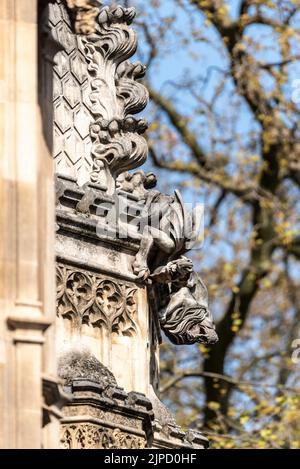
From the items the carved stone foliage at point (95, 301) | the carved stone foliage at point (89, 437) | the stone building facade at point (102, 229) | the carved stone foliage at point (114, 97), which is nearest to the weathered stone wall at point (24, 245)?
the stone building facade at point (102, 229)

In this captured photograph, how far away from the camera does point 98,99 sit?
79.7 feet

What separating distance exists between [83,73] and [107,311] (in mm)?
2574

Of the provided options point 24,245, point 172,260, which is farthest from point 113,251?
point 24,245

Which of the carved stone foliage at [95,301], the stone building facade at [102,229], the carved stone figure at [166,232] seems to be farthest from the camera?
the carved stone figure at [166,232]

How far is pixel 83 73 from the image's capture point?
24.3m

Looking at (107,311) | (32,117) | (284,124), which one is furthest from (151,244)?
(284,124)

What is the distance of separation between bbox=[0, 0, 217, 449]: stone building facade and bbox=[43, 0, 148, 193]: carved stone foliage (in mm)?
14

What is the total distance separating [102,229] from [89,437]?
98.3 inches

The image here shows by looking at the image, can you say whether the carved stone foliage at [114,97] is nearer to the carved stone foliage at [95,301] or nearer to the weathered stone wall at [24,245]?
the carved stone foliage at [95,301]

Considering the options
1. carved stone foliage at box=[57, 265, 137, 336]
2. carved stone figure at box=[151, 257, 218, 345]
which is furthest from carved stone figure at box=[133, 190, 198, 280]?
carved stone figure at box=[151, 257, 218, 345]

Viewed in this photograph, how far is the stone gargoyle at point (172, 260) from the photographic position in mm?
23734

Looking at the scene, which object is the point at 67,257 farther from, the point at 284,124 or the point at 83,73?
the point at 284,124

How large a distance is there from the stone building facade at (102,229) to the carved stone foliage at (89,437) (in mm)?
17

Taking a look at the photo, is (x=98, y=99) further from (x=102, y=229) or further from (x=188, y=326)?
(x=188, y=326)
